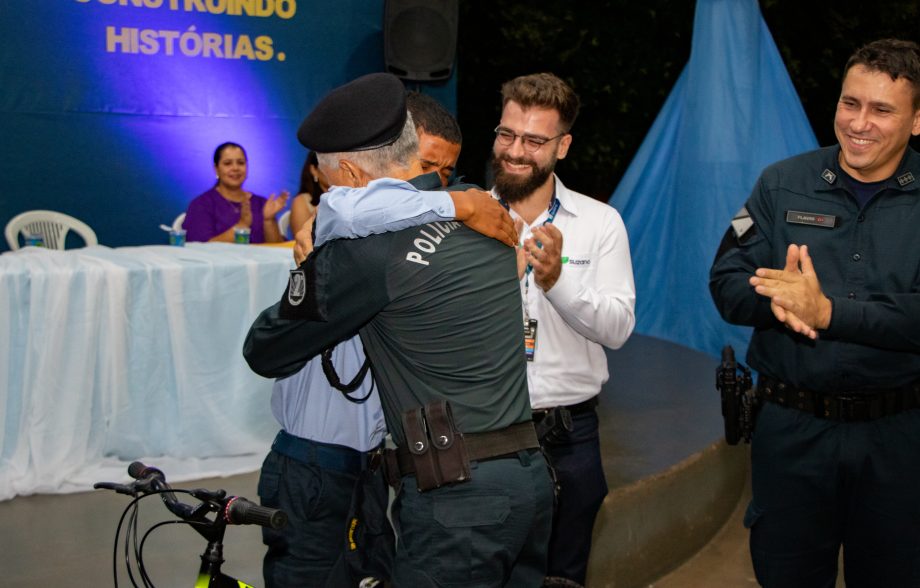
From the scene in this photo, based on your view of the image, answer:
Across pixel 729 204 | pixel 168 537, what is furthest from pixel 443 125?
pixel 729 204

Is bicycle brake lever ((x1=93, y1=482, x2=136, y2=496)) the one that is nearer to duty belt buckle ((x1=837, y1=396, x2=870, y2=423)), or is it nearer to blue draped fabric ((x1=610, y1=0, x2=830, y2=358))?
duty belt buckle ((x1=837, y1=396, x2=870, y2=423))

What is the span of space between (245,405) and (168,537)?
92cm

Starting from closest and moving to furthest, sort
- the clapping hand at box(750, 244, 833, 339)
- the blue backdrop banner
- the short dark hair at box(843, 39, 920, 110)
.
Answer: the clapping hand at box(750, 244, 833, 339) → the short dark hair at box(843, 39, 920, 110) → the blue backdrop banner

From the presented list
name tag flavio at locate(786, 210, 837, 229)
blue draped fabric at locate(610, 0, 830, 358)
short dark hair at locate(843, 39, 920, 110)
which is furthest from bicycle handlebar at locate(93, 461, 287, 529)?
blue draped fabric at locate(610, 0, 830, 358)

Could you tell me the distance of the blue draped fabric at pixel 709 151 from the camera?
5898 mm

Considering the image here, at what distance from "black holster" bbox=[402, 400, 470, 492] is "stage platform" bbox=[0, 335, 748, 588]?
179 centimetres

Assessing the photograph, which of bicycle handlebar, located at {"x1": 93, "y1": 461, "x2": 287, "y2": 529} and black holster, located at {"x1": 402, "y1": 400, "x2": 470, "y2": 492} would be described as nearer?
bicycle handlebar, located at {"x1": 93, "y1": 461, "x2": 287, "y2": 529}

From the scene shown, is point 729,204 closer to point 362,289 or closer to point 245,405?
point 245,405

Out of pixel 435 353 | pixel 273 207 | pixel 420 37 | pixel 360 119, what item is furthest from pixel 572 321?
pixel 420 37

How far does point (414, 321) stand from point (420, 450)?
244 mm

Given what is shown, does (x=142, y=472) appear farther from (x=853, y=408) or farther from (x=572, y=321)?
(x=853, y=408)

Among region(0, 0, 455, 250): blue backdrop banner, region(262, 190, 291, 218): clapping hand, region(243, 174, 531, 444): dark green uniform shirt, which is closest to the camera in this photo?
region(243, 174, 531, 444): dark green uniform shirt

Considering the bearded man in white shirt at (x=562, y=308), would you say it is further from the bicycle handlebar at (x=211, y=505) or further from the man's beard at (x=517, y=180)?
the bicycle handlebar at (x=211, y=505)

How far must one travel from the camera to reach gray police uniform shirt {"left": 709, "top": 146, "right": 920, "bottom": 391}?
2.39 m
